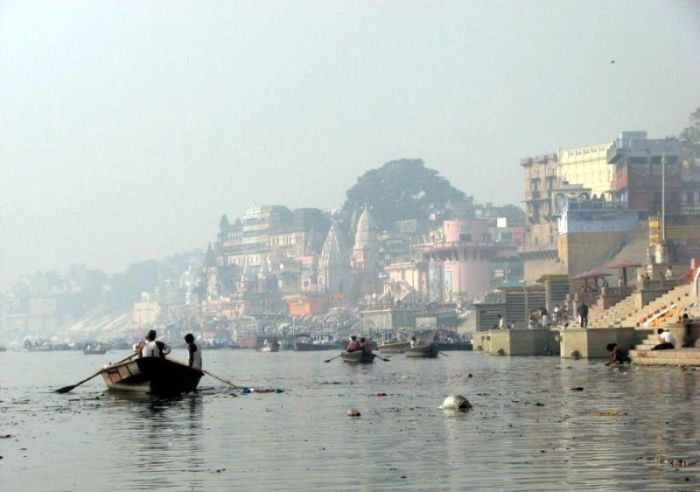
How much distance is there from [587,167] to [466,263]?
2675 cm

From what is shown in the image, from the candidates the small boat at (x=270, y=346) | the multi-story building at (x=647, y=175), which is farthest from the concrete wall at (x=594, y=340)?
the small boat at (x=270, y=346)

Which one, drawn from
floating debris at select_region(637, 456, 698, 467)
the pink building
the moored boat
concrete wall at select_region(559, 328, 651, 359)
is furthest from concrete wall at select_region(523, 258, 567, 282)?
floating debris at select_region(637, 456, 698, 467)

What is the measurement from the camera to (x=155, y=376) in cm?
3734

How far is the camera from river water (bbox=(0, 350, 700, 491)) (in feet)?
62.9

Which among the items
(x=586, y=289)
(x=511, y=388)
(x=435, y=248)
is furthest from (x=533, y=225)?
(x=511, y=388)

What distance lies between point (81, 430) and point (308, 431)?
408 centimetres

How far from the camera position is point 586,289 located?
A: 92.1 metres

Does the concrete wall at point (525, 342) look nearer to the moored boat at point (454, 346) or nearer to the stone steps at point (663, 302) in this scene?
the stone steps at point (663, 302)

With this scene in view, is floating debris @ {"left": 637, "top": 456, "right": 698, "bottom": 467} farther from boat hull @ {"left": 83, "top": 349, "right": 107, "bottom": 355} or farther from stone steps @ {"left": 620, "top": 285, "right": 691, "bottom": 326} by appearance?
boat hull @ {"left": 83, "top": 349, "right": 107, "bottom": 355}

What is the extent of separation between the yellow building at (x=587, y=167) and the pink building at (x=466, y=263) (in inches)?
847

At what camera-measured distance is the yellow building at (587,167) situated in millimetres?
167000

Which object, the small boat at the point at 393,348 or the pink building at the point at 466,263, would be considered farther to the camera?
the pink building at the point at 466,263

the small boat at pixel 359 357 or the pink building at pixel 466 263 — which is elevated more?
the pink building at pixel 466 263

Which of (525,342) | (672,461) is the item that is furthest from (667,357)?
(525,342)
